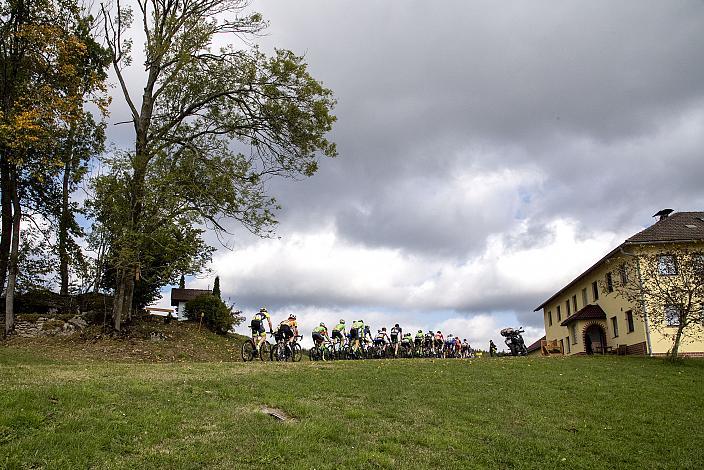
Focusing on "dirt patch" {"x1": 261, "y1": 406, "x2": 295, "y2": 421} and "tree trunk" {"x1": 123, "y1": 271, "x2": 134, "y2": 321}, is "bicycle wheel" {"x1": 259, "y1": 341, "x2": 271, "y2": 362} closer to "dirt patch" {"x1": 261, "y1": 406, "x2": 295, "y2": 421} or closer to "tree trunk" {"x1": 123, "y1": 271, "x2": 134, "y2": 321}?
"tree trunk" {"x1": 123, "y1": 271, "x2": 134, "y2": 321}

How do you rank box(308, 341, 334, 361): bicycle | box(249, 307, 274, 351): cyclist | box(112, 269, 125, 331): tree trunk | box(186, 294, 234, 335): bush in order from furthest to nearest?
box(186, 294, 234, 335): bush → box(308, 341, 334, 361): bicycle → box(112, 269, 125, 331): tree trunk → box(249, 307, 274, 351): cyclist

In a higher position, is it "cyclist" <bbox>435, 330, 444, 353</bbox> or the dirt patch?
"cyclist" <bbox>435, 330, 444, 353</bbox>

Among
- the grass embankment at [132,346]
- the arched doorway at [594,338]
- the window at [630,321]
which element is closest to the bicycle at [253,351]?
the grass embankment at [132,346]

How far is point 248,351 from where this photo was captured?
2292 cm

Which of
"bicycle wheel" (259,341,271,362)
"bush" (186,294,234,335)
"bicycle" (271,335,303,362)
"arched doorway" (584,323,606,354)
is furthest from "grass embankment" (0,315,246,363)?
"arched doorway" (584,323,606,354)

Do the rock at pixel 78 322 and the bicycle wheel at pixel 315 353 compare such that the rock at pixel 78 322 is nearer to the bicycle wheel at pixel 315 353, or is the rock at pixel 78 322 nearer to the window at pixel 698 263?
the bicycle wheel at pixel 315 353

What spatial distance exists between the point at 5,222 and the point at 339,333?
765 inches

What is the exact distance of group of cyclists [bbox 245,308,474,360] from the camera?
2336 centimetres

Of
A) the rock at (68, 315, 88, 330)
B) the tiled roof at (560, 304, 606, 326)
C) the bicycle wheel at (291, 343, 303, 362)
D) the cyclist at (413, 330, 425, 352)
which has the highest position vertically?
the tiled roof at (560, 304, 606, 326)

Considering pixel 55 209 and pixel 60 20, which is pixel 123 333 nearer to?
pixel 55 209

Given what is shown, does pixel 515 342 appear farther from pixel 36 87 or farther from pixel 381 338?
pixel 36 87

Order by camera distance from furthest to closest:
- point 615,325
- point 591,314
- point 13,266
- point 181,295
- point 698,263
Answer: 1. point 181,295
2. point 591,314
3. point 615,325
4. point 698,263
5. point 13,266

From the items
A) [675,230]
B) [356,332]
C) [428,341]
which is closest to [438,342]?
[428,341]

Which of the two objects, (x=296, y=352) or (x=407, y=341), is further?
(x=407, y=341)
